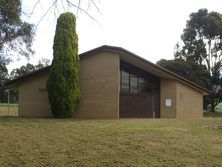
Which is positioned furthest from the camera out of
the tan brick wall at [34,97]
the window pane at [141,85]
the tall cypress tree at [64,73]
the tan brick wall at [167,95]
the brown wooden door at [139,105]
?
the window pane at [141,85]

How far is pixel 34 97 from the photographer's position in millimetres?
27641

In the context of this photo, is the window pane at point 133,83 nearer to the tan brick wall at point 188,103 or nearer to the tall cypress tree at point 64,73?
the tan brick wall at point 188,103

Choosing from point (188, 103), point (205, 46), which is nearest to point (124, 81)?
point (188, 103)

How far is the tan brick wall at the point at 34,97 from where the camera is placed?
2747 cm

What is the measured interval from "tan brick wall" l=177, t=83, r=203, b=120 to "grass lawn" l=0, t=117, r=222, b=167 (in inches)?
582

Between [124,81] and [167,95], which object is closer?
[124,81]

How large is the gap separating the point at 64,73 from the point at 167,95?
1035cm

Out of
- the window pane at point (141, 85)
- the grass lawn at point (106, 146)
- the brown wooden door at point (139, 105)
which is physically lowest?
the grass lawn at point (106, 146)

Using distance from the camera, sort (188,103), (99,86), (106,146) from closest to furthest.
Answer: (106,146), (99,86), (188,103)

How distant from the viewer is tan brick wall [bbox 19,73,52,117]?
90.1 feet

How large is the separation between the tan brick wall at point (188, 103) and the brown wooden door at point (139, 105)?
178 centimetres

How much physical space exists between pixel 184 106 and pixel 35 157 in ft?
71.4

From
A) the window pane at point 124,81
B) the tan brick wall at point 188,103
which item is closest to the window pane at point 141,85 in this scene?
the window pane at point 124,81

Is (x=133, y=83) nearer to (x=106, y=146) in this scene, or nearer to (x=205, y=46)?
(x=106, y=146)
